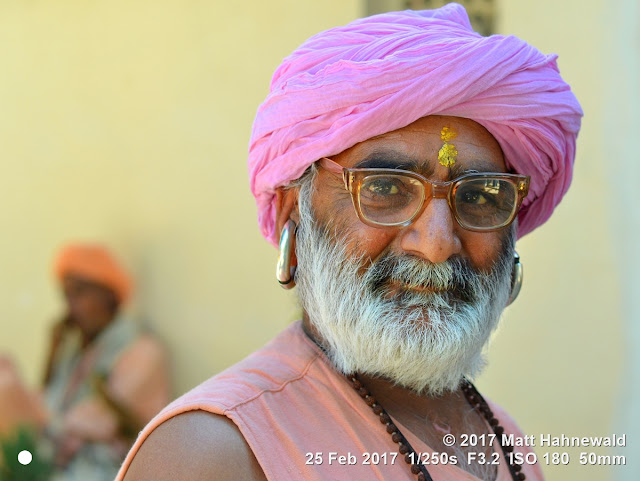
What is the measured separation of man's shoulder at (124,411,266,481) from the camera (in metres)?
1.58

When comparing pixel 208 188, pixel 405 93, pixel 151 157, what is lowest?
pixel 208 188

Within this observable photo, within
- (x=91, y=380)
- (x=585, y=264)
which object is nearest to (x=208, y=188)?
(x=91, y=380)

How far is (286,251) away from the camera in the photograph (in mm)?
2100

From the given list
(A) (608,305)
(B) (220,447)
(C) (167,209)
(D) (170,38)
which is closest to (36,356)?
(C) (167,209)

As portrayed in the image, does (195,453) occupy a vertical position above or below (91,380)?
above

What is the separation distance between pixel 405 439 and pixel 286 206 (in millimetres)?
684

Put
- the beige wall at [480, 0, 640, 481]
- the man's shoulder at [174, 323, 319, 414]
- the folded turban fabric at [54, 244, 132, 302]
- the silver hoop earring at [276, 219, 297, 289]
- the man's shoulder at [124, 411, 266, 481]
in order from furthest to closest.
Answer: the folded turban fabric at [54, 244, 132, 302]
the beige wall at [480, 0, 640, 481]
the silver hoop earring at [276, 219, 297, 289]
the man's shoulder at [174, 323, 319, 414]
the man's shoulder at [124, 411, 266, 481]

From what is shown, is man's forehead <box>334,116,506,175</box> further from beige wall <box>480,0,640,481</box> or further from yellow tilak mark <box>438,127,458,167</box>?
beige wall <box>480,0,640,481</box>

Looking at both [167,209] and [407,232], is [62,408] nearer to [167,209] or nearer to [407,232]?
[167,209]

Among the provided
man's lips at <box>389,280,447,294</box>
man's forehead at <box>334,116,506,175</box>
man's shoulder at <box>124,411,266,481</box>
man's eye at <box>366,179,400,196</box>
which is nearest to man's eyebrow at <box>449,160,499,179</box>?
man's forehead at <box>334,116,506,175</box>

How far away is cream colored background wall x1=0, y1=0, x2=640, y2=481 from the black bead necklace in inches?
65.0

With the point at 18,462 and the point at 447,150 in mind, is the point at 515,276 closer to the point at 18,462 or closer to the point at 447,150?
the point at 447,150

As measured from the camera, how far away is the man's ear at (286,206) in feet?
7.00

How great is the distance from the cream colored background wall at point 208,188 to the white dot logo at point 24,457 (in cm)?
51
